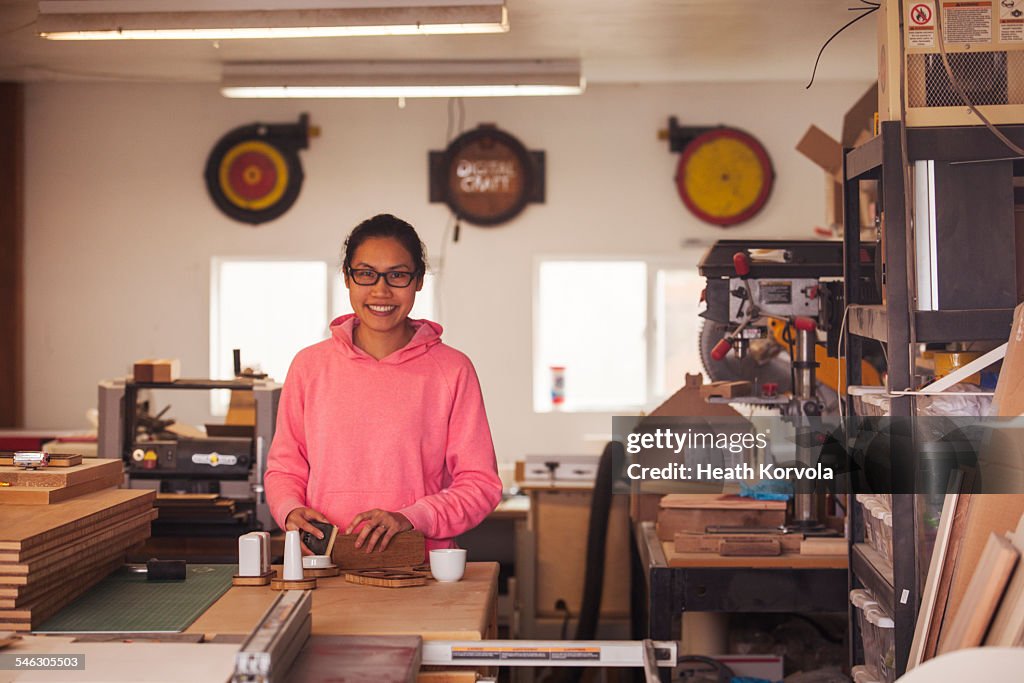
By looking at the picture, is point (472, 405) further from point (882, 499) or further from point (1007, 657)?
point (1007, 657)

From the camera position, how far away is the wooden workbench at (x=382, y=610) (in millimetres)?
1905

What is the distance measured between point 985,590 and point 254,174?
215 inches

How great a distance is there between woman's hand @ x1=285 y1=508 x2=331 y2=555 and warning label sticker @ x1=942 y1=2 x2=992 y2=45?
1.71 meters

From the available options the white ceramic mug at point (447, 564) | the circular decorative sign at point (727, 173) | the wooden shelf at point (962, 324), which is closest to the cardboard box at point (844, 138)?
the circular decorative sign at point (727, 173)

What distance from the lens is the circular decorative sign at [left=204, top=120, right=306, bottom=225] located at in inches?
252

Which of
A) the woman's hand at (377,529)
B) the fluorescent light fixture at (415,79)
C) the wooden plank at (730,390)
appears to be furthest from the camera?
the fluorescent light fixture at (415,79)

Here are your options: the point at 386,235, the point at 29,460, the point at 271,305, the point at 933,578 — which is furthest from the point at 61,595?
the point at 271,305

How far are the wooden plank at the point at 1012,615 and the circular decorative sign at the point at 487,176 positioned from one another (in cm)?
484

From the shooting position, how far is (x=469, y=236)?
21.0 ft

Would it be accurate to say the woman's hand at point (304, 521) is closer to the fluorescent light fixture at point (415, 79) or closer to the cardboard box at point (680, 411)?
the cardboard box at point (680, 411)

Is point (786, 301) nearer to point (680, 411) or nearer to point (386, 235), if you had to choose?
point (680, 411)

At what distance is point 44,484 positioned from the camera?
230 centimetres

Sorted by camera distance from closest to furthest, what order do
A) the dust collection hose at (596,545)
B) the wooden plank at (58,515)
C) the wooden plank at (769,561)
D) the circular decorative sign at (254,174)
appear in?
the wooden plank at (58,515), the wooden plank at (769,561), the dust collection hose at (596,545), the circular decorative sign at (254,174)

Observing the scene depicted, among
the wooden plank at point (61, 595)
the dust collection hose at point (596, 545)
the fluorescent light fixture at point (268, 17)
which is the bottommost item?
the dust collection hose at point (596, 545)
